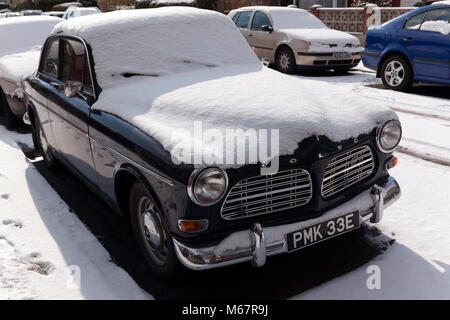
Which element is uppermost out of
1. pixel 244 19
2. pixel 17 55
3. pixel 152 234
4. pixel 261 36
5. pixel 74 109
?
pixel 244 19

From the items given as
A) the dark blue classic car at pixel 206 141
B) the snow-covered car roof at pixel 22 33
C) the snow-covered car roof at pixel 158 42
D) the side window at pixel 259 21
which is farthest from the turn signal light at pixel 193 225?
the side window at pixel 259 21

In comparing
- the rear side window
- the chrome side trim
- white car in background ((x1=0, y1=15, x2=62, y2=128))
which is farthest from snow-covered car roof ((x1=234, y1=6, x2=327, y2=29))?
the chrome side trim

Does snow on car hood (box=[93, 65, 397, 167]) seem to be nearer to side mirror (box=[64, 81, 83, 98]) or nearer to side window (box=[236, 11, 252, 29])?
side mirror (box=[64, 81, 83, 98])

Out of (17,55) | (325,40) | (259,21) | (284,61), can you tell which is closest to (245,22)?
(259,21)

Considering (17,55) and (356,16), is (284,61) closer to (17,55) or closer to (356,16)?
(17,55)

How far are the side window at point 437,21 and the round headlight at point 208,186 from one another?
697 centimetres

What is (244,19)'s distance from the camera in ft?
40.7

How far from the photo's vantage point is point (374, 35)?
949 centimetres

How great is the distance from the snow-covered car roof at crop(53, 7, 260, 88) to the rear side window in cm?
528

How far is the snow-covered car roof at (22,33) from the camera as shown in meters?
8.43

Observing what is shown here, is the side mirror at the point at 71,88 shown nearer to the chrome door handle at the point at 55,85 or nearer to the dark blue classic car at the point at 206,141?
the dark blue classic car at the point at 206,141

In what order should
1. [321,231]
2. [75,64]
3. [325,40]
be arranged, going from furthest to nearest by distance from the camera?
[325,40] → [75,64] → [321,231]

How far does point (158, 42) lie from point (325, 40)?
24.2ft
